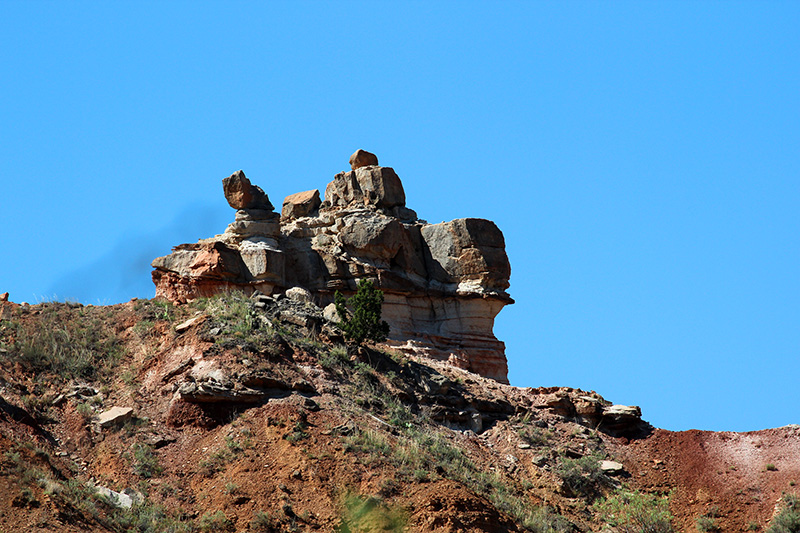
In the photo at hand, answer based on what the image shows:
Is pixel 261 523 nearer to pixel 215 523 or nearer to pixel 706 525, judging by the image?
pixel 215 523

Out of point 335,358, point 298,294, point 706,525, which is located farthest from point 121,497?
point 706,525

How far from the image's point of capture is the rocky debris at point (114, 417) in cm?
3080

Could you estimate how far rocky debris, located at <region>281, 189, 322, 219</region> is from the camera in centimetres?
4844

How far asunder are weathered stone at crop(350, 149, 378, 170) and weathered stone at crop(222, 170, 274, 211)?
5125 mm

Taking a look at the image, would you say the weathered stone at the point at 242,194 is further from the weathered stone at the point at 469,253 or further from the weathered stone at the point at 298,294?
the weathered stone at the point at 469,253

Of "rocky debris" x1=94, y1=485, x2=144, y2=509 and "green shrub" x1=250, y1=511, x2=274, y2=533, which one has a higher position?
"rocky debris" x1=94, y1=485, x2=144, y2=509

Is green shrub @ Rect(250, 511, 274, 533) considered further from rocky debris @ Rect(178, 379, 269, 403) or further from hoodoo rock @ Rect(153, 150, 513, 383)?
hoodoo rock @ Rect(153, 150, 513, 383)

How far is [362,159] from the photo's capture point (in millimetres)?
49844

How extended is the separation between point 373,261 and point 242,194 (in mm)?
6047

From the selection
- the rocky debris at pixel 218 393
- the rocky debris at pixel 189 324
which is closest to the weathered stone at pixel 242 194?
the rocky debris at pixel 189 324

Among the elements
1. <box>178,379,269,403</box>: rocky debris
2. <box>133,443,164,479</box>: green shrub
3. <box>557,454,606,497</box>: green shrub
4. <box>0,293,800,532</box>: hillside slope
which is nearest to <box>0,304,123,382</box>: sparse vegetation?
<box>0,293,800,532</box>: hillside slope

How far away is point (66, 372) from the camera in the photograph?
3406 centimetres

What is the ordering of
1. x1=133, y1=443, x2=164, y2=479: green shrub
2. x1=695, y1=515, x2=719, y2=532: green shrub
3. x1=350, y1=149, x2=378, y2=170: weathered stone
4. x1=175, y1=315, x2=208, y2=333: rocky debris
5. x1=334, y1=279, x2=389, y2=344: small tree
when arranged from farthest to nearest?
x1=350, y1=149, x2=378, y2=170: weathered stone < x1=334, y1=279, x2=389, y2=344: small tree < x1=175, y1=315, x2=208, y2=333: rocky debris < x1=695, y1=515, x2=719, y2=532: green shrub < x1=133, y1=443, x2=164, y2=479: green shrub

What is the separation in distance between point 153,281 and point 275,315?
9.93 m
